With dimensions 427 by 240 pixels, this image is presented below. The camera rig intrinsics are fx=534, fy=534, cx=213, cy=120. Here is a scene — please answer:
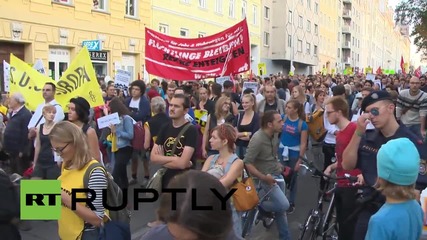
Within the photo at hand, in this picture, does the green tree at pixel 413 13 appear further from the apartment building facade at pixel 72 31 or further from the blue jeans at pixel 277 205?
the blue jeans at pixel 277 205

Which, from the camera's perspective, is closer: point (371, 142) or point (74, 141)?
point (74, 141)

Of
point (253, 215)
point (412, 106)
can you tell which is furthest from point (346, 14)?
point (253, 215)

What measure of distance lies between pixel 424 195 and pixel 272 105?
5.29m

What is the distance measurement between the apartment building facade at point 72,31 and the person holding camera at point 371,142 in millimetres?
15045

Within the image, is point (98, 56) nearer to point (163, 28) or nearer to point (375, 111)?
point (163, 28)

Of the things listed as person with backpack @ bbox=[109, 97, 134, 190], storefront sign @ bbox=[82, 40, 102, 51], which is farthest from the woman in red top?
storefront sign @ bbox=[82, 40, 102, 51]

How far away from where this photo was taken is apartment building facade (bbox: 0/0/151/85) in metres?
17.9

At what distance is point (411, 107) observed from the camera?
9.53 meters

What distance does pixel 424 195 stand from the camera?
3805 mm

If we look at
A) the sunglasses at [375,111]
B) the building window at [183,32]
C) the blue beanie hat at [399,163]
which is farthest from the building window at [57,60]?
the blue beanie hat at [399,163]

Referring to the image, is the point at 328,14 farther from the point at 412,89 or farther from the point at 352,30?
the point at 412,89

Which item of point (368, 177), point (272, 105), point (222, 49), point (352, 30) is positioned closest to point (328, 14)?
point (352, 30)

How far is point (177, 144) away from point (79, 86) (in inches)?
145

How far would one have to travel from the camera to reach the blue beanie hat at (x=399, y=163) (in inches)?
115
